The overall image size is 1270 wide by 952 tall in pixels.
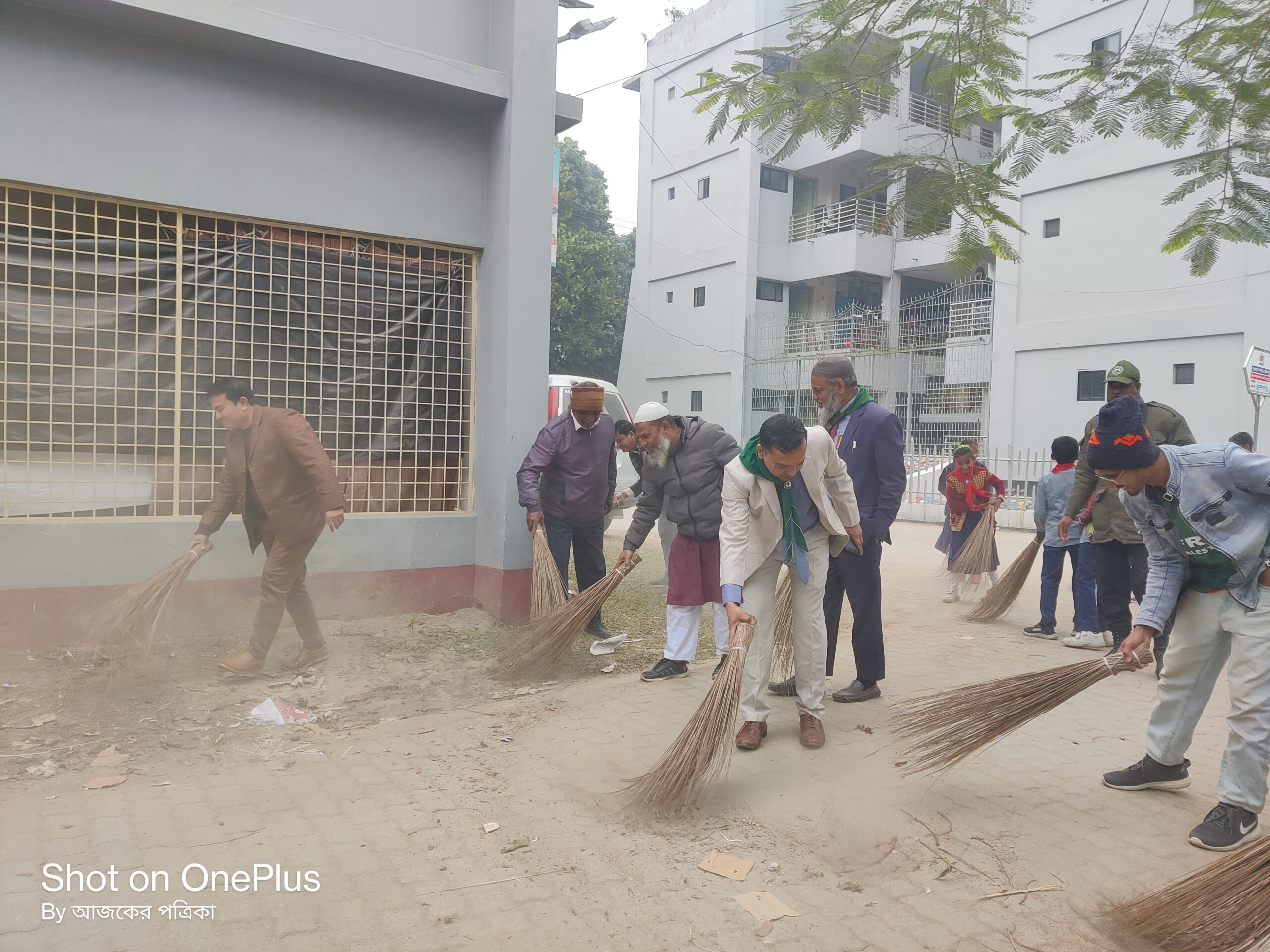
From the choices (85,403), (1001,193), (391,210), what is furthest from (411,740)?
(1001,193)

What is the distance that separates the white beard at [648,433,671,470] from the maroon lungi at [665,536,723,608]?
0.45 meters

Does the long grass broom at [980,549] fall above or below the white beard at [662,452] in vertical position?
below

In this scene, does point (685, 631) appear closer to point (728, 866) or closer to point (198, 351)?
point (728, 866)

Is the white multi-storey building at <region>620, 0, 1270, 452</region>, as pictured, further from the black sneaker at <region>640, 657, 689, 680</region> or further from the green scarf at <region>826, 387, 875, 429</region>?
the black sneaker at <region>640, 657, 689, 680</region>

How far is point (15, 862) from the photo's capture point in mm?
2754

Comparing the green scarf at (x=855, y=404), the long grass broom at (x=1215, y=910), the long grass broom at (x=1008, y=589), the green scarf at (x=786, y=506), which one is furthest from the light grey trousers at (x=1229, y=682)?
the long grass broom at (x=1008, y=589)

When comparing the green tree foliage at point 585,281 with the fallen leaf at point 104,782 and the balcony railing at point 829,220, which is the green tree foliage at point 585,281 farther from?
the fallen leaf at point 104,782

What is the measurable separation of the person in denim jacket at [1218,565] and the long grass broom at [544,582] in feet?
10.7

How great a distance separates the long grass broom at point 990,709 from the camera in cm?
319

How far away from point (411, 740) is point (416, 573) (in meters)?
2.15

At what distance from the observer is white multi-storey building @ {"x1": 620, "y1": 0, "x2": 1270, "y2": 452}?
14.2 m

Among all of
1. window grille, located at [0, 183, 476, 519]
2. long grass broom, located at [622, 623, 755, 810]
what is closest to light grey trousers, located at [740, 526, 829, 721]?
long grass broom, located at [622, 623, 755, 810]

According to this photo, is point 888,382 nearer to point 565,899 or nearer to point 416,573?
point 416,573

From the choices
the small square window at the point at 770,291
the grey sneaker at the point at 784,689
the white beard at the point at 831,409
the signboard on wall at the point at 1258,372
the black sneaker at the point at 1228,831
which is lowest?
the grey sneaker at the point at 784,689
